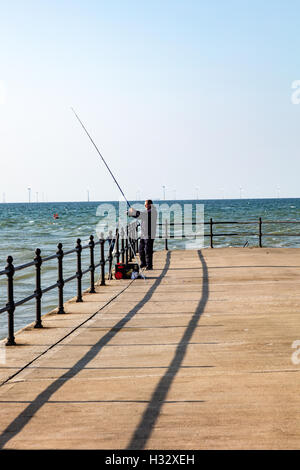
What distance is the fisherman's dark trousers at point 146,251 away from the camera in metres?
19.1

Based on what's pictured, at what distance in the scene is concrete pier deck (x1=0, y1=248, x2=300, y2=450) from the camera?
5.11 m

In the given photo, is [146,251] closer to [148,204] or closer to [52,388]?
[148,204]

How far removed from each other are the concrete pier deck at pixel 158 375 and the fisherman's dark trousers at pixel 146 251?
5.78 m

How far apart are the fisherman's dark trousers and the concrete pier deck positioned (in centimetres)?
578

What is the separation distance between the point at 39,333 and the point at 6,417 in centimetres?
422

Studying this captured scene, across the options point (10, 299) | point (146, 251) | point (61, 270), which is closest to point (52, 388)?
point (10, 299)

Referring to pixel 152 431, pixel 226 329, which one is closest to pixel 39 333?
pixel 226 329

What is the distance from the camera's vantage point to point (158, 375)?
22.9 ft

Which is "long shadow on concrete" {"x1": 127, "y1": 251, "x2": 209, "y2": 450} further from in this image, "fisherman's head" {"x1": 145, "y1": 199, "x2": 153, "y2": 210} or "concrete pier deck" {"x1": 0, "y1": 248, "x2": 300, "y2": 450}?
"fisherman's head" {"x1": 145, "y1": 199, "x2": 153, "y2": 210}

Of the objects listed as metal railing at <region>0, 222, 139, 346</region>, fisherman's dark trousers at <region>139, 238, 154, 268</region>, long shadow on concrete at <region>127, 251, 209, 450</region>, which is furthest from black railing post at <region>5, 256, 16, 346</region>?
fisherman's dark trousers at <region>139, 238, 154, 268</region>

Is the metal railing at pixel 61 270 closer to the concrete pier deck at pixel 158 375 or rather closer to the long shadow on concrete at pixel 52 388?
the concrete pier deck at pixel 158 375

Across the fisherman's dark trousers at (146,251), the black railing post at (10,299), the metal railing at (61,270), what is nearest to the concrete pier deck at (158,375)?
the black railing post at (10,299)

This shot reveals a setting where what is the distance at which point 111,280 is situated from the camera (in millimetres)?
17422

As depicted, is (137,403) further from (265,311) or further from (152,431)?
(265,311)
